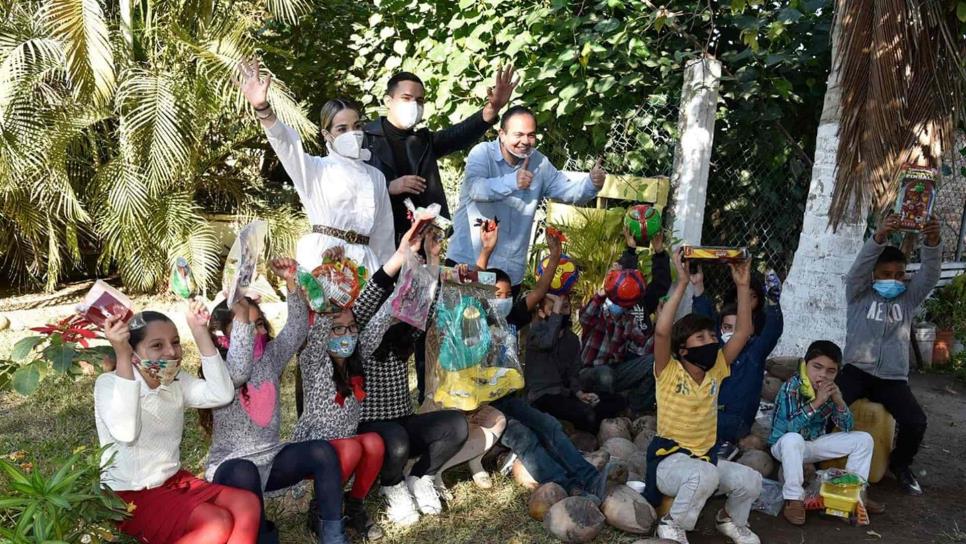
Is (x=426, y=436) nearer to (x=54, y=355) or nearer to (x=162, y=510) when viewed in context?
(x=162, y=510)

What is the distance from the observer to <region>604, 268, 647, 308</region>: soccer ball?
4.83 meters

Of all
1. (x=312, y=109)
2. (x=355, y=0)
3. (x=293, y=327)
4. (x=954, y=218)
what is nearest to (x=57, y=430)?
(x=293, y=327)

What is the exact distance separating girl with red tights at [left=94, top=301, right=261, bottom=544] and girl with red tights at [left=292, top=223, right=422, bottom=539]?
21.3 inches

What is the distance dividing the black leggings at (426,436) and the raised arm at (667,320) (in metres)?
0.96

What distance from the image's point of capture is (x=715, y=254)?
392 centimetres

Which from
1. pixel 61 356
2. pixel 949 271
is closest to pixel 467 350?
pixel 61 356

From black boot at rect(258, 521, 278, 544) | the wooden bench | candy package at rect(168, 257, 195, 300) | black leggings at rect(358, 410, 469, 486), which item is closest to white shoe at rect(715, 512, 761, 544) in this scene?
black leggings at rect(358, 410, 469, 486)

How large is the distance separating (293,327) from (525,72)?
161 inches

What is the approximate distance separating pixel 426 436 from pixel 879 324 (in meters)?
2.58

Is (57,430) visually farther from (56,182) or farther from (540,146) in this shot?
(540,146)

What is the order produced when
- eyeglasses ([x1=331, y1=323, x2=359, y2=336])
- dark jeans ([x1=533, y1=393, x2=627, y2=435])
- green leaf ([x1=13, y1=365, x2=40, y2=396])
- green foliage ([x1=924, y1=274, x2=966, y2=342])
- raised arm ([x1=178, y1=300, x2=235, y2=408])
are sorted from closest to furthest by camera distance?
green leaf ([x1=13, y1=365, x2=40, y2=396])
raised arm ([x1=178, y1=300, x2=235, y2=408])
eyeglasses ([x1=331, y1=323, x2=359, y2=336])
dark jeans ([x1=533, y1=393, x2=627, y2=435])
green foliage ([x1=924, y1=274, x2=966, y2=342])

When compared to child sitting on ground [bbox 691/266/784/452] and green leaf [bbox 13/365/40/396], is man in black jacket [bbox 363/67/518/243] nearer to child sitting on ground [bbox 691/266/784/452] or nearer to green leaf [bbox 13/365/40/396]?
child sitting on ground [bbox 691/266/784/452]

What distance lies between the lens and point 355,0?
9.77 meters

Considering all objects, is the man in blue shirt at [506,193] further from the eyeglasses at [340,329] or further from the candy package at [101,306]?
the candy package at [101,306]
